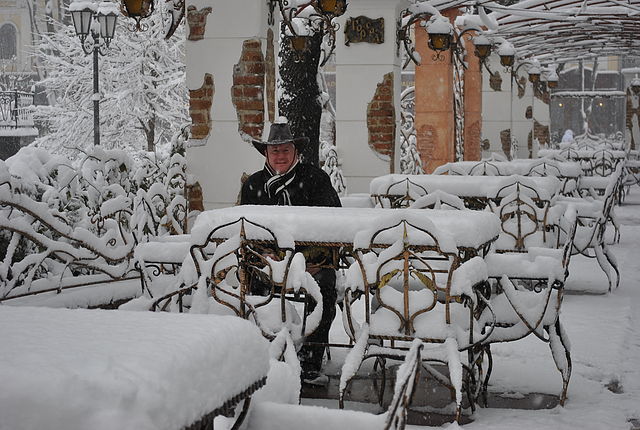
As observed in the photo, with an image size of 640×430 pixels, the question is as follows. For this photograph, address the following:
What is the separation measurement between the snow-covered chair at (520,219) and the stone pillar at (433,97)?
5.77 m

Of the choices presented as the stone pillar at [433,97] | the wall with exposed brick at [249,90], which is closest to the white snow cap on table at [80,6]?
the stone pillar at [433,97]

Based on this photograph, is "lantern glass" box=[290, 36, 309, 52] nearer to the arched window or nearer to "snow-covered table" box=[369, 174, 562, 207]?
"snow-covered table" box=[369, 174, 562, 207]

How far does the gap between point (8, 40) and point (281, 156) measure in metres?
32.9

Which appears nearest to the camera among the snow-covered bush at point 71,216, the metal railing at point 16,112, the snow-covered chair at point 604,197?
the snow-covered bush at point 71,216

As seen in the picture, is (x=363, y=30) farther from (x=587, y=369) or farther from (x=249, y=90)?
(x=587, y=369)

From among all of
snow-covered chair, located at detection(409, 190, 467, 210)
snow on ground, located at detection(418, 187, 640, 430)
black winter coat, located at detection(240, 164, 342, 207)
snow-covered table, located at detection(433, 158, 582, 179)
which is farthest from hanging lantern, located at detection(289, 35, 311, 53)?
black winter coat, located at detection(240, 164, 342, 207)

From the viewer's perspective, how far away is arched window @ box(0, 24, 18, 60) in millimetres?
35781

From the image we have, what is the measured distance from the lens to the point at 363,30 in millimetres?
10461

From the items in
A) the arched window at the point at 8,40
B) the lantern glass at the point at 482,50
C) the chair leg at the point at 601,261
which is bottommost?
the chair leg at the point at 601,261

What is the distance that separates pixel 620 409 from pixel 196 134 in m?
3.89

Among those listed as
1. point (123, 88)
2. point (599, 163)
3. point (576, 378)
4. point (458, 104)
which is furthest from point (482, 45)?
point (123, 88)

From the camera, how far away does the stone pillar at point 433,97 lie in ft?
45.1

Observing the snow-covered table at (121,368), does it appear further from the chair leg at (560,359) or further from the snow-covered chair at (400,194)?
the snow-covered chair at (400,194)

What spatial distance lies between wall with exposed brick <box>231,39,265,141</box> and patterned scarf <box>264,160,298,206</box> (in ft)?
5.23
